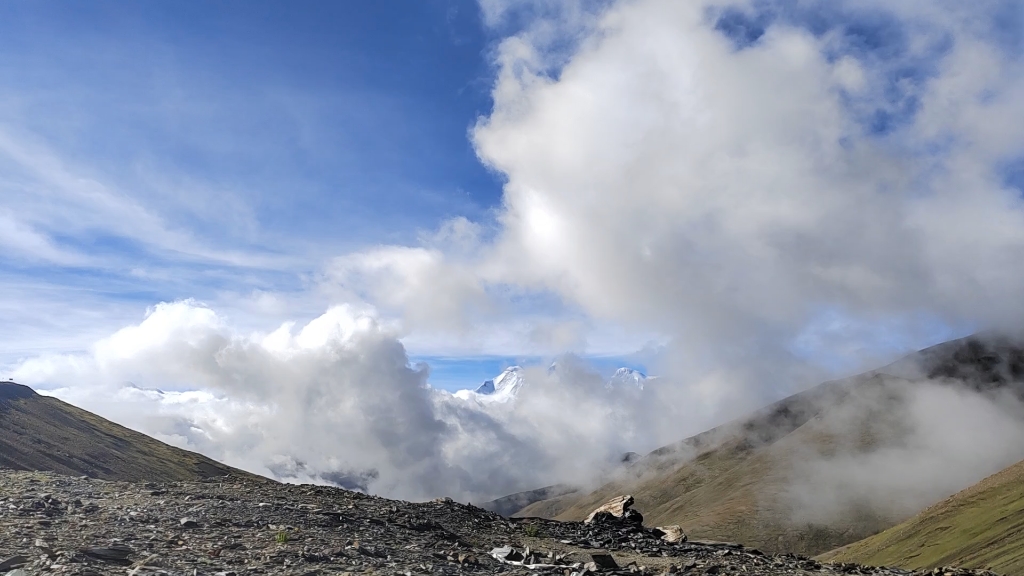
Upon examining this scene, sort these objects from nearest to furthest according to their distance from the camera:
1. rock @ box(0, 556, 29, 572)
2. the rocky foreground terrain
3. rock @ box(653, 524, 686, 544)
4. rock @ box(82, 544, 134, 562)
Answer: rock @ box(0, 556, 29, 572), rock @ box(82, 544, 134, 562), the rocky foreground terrain, rock @ box(653, 524, 686, 544)

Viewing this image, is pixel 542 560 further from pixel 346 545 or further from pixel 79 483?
pixel 79 483

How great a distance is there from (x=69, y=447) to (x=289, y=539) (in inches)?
6634

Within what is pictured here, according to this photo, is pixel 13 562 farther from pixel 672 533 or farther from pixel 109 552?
pixel 672 533

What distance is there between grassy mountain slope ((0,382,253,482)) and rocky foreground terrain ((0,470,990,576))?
11690 cm

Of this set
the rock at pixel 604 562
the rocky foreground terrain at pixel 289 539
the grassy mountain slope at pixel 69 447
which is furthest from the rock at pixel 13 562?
the grassy mountain slope at pixel 69 447

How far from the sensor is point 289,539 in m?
23.7

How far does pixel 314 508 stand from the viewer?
30.5 m

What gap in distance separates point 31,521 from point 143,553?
6.58 meters

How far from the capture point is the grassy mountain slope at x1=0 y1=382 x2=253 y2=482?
13750 centimetres

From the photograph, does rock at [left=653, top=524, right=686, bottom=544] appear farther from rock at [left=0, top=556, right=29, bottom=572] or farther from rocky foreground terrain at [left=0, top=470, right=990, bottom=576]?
rock at [left=0, top=556, right=29, bottom=572]

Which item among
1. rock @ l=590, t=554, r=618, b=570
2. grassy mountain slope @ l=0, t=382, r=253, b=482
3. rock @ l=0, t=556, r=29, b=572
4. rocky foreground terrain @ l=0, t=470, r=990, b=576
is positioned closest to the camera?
rock @ l=0, t=556, r=29, b=572

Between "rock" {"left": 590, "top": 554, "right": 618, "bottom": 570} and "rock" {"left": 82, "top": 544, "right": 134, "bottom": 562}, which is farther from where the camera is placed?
"rock" {"left": 590, "top": 554, "right": 618, "bottom": 570}

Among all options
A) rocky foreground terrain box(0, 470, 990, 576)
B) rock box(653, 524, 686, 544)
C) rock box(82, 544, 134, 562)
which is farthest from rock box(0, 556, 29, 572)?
rock box(653, 524, 686, 544)

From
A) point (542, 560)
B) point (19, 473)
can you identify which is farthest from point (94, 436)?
point (542, 560)
